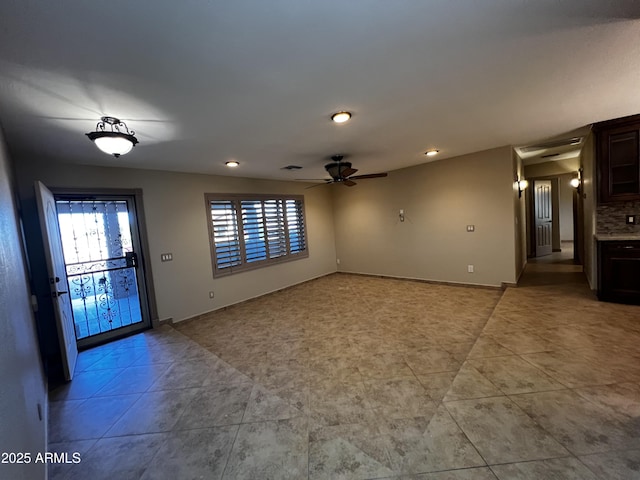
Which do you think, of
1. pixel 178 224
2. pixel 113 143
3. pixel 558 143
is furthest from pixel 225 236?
pixel 558 143

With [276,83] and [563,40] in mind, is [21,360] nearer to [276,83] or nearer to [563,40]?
[276,83]

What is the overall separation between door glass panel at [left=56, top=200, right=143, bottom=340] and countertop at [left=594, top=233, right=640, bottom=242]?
22.6 feet

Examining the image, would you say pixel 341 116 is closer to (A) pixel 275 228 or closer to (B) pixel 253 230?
(B) pixel 253 230

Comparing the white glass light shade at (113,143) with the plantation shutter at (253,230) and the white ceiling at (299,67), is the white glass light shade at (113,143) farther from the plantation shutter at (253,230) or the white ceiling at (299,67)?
the plantation shutter at (253,230)

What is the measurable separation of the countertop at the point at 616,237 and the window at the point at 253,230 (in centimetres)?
526

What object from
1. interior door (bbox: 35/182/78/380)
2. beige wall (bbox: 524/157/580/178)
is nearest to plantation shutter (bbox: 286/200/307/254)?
interior door (bbox: 35/182/78/380)

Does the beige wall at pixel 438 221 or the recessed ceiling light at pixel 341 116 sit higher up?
the recessed ceiling light at pixel 341 116

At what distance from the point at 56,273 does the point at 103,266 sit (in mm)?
1087

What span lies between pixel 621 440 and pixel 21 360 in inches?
148

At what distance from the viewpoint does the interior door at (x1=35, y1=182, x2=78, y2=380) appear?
286cm

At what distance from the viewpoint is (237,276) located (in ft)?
17.8

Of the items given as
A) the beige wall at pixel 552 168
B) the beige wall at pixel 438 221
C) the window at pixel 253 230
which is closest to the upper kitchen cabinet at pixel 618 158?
the beige wall at pixel 438 221

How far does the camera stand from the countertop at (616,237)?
359 centimetres

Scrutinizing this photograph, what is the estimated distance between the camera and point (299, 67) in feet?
5.99
